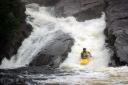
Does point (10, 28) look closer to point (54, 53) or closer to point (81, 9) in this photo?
point (54, 53)

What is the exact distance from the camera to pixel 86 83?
59.0 ft

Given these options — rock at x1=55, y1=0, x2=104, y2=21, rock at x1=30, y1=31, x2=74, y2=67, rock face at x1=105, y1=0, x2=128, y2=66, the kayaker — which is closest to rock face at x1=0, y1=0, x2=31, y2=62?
rock at x1=30, y1=31, x2=74, y2=67

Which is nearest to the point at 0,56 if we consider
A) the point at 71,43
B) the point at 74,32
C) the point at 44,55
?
the point at 44,55

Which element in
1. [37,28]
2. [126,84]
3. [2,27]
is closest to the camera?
[126,84]

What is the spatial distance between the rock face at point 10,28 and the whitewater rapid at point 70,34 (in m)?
0.53

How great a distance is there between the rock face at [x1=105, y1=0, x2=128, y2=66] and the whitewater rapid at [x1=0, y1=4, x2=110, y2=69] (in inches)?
36.0

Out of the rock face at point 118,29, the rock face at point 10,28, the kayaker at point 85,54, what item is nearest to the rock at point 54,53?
the kayaker at point 85,54

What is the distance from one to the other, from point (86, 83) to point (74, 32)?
44.0 feet

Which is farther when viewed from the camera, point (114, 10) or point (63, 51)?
point (114, 10)

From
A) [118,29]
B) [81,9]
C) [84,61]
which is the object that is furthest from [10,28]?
[81,9]

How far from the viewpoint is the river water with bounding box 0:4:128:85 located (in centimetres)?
1920

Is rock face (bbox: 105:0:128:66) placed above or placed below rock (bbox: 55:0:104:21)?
below

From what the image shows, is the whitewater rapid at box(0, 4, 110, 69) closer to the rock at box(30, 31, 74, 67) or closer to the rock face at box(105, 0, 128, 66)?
the rock at box(30, 31, 74, 67)

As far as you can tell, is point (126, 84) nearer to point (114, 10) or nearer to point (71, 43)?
point (71, 43)
